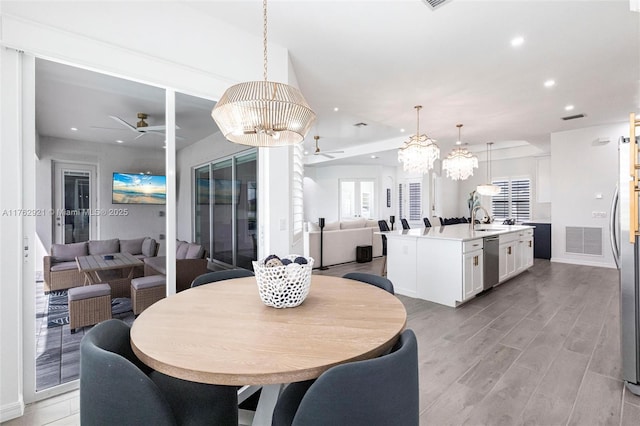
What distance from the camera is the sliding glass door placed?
306 centimetres

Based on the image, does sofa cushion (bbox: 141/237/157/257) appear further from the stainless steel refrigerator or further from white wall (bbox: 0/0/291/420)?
the stainless steel refrigerator

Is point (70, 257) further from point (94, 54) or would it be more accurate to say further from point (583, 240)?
point (583, 240)

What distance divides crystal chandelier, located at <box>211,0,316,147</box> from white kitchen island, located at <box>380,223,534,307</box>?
2.85m

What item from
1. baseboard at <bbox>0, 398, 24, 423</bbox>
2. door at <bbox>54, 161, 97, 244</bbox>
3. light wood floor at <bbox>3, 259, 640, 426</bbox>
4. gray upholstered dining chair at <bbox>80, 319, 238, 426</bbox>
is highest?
door at <bbox>54, 161, 97, 244</bbox>

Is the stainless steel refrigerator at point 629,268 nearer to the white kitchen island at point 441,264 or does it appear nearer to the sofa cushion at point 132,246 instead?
the white kitchen island at point 441,264

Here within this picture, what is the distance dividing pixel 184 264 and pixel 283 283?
1627 mm

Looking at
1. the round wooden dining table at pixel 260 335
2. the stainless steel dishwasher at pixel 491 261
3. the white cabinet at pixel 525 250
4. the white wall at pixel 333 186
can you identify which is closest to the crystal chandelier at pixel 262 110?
the round wooden dining table at pixel 260 335

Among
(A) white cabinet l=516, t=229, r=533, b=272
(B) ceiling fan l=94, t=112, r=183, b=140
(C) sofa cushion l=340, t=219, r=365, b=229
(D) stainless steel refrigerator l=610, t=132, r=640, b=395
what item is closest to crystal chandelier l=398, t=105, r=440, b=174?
(C) sofa cushion l=340, t=219, r=365, b=229

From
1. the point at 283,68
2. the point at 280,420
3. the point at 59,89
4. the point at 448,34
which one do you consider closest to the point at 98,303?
the point at 59,89

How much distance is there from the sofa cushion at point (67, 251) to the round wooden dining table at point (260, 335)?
3.97 feet

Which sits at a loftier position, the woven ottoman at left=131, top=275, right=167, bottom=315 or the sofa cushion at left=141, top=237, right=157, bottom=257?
the sofa cushion at left=141, top=237, right=157, bottom=257

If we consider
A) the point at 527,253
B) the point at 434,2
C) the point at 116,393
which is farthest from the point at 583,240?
the point at 116,393

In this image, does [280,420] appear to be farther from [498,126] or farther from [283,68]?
[498,126]

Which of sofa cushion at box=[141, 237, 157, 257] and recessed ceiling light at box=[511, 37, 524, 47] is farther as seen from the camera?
recessed ceiling light at box=[511, 37, 524, 47]
